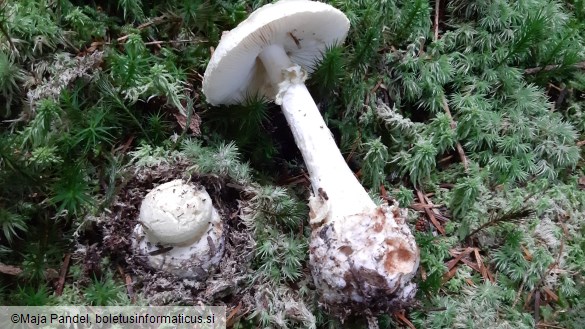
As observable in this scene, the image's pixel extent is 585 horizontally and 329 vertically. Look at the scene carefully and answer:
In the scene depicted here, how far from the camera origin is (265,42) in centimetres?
236

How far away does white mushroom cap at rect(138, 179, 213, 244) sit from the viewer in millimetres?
2121

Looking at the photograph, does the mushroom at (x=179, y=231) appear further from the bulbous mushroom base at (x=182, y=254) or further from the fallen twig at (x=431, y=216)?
the fallen twig at (x=431, y=216)

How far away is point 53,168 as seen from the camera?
2.26m

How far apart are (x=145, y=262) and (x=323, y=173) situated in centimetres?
86

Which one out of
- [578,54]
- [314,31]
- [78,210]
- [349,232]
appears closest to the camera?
[349,232]

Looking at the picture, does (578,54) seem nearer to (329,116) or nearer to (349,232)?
(329,116)

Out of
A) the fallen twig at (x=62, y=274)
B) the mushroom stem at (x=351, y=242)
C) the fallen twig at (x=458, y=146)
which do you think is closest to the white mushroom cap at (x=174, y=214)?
the fallen twig at (x=62, y=274)

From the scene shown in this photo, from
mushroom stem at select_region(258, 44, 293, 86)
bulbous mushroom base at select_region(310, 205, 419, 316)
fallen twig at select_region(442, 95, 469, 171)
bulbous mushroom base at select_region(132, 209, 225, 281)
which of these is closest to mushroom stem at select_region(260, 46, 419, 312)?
bulbous mushroom base at select_region(310, 205, 419, 316)

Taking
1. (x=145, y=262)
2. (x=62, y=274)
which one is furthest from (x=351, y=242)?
(x=62, y=274)

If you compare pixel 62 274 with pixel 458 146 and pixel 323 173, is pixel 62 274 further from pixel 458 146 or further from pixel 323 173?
pixel 458 146

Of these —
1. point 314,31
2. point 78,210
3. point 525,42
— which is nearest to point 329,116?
point 314,31

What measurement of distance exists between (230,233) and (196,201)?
272 mm

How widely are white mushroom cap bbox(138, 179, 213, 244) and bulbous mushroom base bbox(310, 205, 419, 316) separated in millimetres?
498

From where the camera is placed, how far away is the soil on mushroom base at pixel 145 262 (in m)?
2.23
